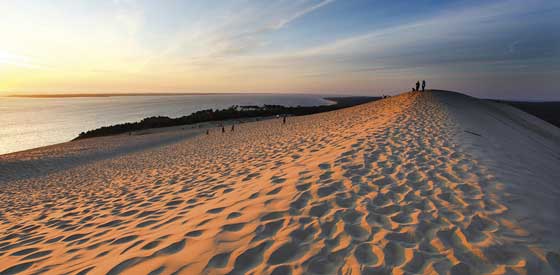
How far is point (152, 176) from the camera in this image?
357 inches

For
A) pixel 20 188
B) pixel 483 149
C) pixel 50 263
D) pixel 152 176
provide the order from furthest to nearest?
pixel 20 188, pixel 152 176, pixel 483 149, pixel 50 263

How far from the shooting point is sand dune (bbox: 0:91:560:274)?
2.69 metres

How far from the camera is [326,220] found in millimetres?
3455

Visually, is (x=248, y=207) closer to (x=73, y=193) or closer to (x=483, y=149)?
(x=483, y=149)

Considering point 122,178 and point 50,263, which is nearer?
point 50,263

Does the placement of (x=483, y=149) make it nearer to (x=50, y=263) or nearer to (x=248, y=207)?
(x=248, y=207)

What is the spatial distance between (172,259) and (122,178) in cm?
822

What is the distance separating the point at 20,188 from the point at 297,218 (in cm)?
1197

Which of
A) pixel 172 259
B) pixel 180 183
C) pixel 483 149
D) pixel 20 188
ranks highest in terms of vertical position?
pixel 483 149

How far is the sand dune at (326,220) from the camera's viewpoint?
269 cm

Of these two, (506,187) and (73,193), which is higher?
(506,187)

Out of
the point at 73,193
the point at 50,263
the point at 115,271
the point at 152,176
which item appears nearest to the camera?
the point at 115,271

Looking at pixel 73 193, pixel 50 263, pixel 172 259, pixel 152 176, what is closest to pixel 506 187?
pixel 172 259

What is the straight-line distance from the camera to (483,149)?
6773 mm
